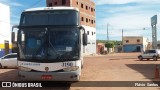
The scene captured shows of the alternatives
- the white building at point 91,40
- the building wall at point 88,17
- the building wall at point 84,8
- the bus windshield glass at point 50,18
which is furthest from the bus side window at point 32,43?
the white building at point 91,40

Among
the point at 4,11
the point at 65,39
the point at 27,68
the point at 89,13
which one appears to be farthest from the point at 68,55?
the point at 89,13

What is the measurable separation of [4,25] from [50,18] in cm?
3377

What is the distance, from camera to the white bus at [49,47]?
1291 centimetres

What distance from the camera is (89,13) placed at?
264 ft

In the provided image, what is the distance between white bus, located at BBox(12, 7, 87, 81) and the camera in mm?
12913

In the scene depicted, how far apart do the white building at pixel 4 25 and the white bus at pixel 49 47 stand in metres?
31.9

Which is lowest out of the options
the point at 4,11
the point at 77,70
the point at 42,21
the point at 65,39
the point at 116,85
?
the point at 116,85

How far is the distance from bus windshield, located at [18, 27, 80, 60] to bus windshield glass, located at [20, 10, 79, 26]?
0.39 meters

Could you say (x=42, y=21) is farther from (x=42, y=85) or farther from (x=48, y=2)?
(x=48, y=2)

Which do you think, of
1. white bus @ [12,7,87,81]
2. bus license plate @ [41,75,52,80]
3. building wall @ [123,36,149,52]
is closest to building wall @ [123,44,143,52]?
building wall @ [123,36,149,52]

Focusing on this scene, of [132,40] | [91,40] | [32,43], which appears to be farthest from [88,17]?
[32,43]

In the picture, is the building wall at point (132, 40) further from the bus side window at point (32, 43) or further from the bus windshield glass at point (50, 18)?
the bus side window at point (32, 43)

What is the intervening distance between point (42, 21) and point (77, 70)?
2.85 metres

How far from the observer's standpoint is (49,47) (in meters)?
13.1
